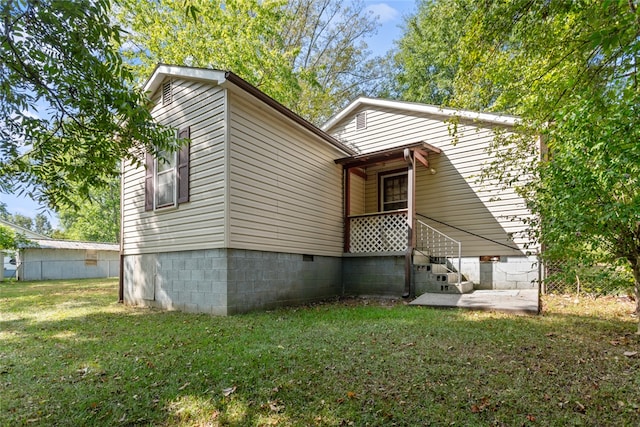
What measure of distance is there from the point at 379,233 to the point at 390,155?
83.8 inches

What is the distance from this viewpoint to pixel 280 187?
26.9ft

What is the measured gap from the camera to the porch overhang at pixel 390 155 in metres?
9.01

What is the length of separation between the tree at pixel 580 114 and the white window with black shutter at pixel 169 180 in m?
5.87

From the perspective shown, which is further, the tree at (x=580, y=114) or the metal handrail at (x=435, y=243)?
the metal handrail at (x=435, y=243)

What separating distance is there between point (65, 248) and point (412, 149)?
23.2 metres

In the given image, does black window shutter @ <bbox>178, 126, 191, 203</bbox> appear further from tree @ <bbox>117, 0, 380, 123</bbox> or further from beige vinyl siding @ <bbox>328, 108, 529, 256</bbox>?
tree @ <bbox>117, 0, 380, 123</bbox>

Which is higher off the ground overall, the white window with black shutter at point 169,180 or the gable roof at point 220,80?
the gable roof at point 220,80

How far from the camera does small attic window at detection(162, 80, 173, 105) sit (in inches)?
327

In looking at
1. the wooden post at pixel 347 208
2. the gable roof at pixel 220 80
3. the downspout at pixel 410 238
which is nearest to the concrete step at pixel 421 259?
the downspout at pixel 410 238

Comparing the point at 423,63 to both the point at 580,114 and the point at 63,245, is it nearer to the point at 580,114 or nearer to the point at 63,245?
the point at 580,114

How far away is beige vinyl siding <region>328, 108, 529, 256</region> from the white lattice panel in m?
1.57

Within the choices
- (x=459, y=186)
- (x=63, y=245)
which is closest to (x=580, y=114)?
(x=459, y=186)

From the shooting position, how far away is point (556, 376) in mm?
3369

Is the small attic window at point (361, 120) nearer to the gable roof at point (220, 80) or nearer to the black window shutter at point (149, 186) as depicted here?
the gable roof at point (220, 80)
